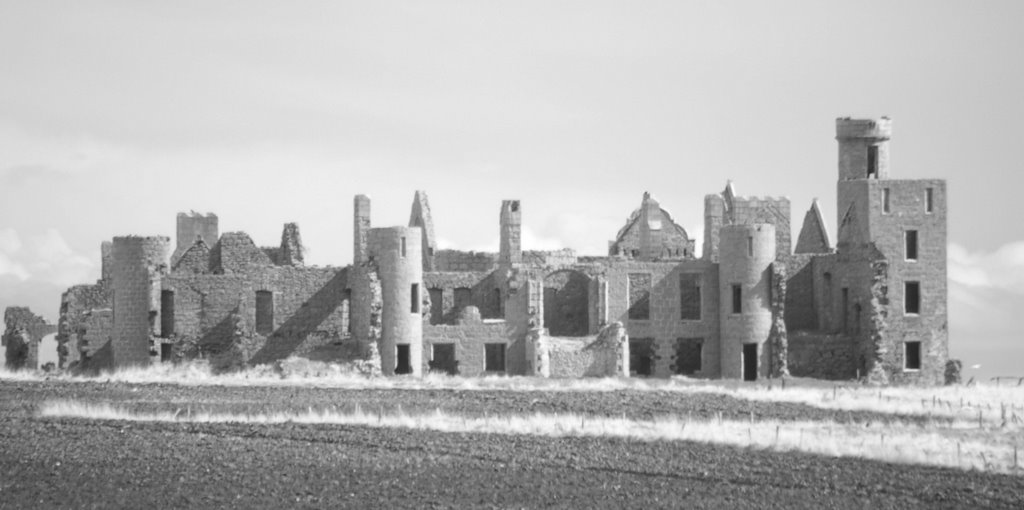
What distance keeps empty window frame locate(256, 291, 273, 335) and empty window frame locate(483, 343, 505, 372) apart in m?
6.98

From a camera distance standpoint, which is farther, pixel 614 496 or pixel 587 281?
pixel 587 281

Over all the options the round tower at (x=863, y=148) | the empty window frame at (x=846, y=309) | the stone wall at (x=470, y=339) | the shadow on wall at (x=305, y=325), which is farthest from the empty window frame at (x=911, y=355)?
the shadow on wall at (x=305, y=325)

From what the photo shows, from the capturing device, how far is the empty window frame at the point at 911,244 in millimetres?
61844

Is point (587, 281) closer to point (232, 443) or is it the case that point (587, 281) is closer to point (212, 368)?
point (212, 368)

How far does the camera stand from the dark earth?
109 feet

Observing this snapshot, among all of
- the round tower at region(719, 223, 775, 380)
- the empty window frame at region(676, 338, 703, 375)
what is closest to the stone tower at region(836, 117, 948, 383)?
the round tower at region(719, 223, 775, 380)

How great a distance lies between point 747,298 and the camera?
60.9 meters

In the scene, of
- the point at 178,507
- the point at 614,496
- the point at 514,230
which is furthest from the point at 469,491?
the point at 514,230

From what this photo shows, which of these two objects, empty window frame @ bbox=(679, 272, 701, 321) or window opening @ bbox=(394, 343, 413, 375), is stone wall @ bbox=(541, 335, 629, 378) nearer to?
window opening @ bbox=(394, 343, 413, 375)

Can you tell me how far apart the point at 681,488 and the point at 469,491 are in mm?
3826

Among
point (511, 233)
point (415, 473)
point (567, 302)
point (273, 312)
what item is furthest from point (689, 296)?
point (415, 473)

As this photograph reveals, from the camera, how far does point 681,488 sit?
3444cm

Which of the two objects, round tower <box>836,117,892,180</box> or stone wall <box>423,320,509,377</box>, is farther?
round tower <box>836,117,892,180</box>

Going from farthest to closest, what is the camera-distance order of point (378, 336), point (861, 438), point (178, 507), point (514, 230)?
point (514, 230)
point (378, 336)
point (861, 438)
point (178, 507)
